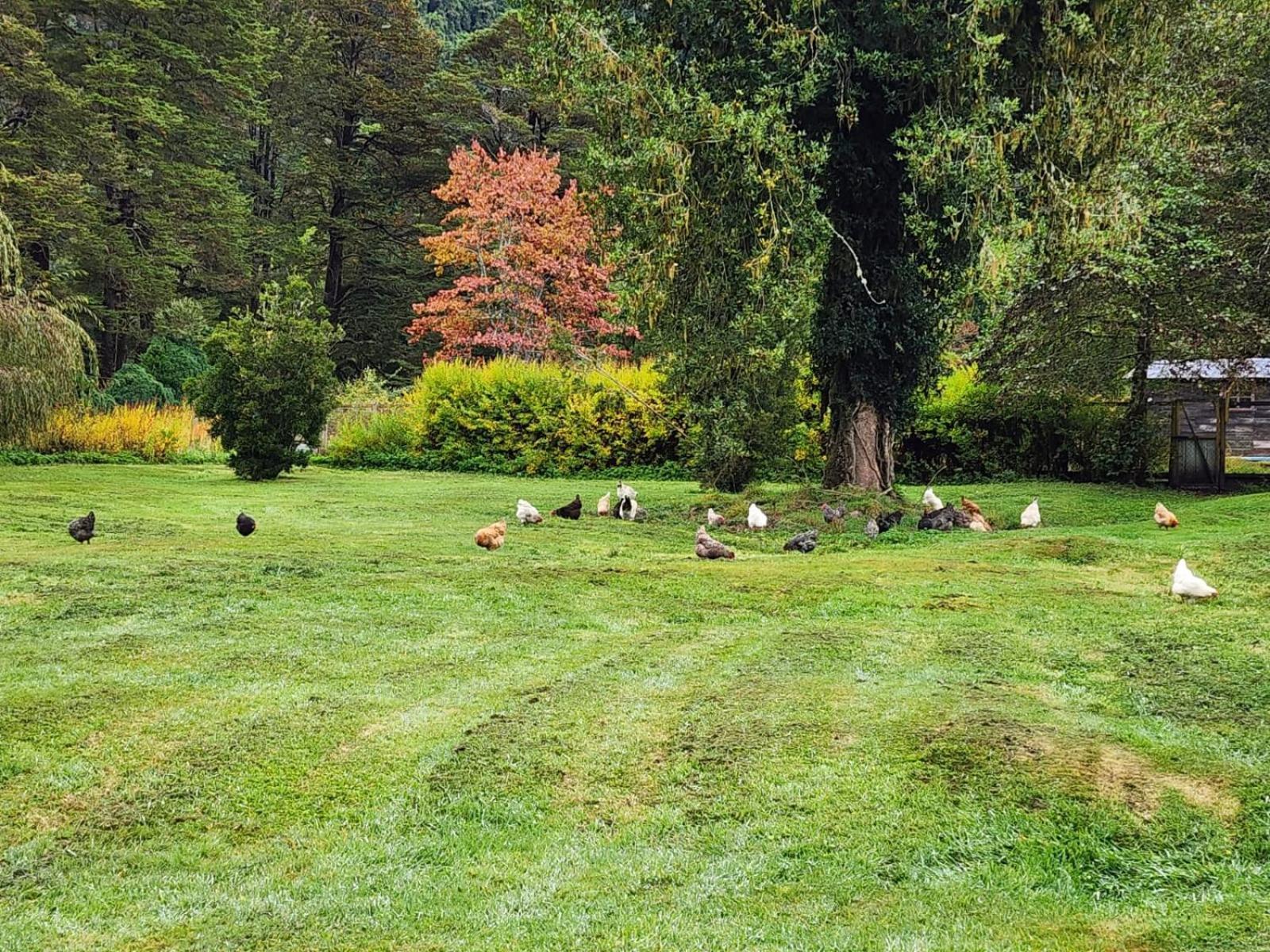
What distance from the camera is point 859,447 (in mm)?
10531

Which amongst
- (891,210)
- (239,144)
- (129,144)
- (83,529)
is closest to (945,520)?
(891,210)

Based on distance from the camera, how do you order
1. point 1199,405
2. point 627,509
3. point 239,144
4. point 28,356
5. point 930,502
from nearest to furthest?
point 930,502 → point 627,509 → point 28,356 → point 1199,405 → point 239,144

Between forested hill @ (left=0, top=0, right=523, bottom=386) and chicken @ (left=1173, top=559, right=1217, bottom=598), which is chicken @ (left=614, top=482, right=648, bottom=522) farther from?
forested hill @ (left=0, top=0, right=523, bottom=386)

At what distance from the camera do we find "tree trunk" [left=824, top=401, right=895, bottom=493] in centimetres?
1050

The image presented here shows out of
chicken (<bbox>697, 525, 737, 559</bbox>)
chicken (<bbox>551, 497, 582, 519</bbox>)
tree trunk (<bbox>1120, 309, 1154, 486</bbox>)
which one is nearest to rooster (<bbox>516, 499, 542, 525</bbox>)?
chicken (<bbox>551, 497, 582, 519</bbox>)

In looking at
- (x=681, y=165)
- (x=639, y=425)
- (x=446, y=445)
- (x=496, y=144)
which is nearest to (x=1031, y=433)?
(x=639, y=425)

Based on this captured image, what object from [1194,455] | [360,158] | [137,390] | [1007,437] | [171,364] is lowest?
[1194,455]

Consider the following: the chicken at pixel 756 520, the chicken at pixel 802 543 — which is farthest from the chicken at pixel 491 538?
the chicken at pixel 756 520

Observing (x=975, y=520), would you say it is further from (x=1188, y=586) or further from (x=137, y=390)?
(x=137, y=390)

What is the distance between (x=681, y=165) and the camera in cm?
839

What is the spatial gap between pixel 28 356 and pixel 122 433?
555cm

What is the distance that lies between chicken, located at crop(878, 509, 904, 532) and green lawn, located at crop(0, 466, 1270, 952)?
2.88 m

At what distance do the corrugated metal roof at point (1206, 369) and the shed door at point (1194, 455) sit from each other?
0.50 metres

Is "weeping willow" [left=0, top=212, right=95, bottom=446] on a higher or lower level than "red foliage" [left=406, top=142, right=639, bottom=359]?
lower
